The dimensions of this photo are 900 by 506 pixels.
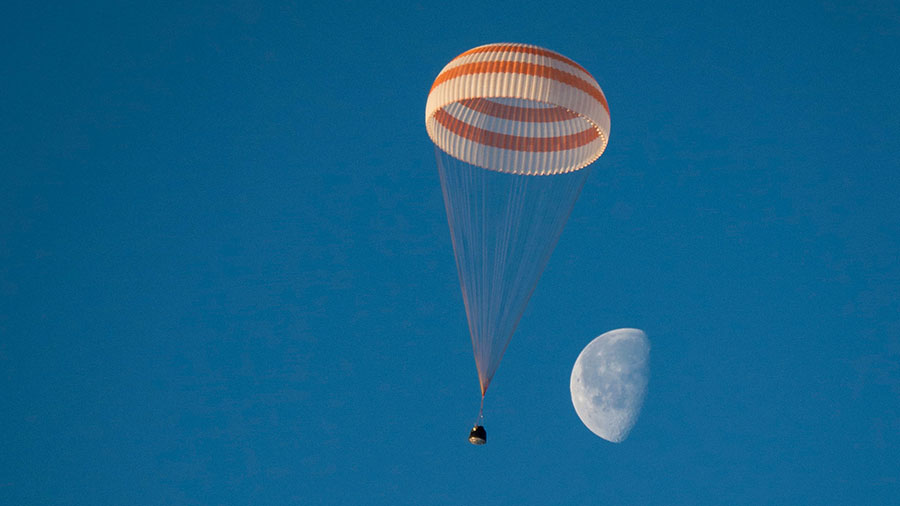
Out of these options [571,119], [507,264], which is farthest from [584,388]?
[571,119]

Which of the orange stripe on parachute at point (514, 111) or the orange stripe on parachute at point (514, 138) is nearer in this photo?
the orange stripe on parachute at point (514, 138)

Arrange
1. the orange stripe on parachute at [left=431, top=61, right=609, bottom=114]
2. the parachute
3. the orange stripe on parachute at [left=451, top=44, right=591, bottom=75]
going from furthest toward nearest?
the parachute, the orange stripe on parachute at [left=451, top=44, right=591, bottom=75], the orange stripe on parachute at [left=431, top=61, right=609, bottom=114]

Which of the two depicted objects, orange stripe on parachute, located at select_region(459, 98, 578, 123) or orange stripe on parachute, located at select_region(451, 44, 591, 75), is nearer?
orange stripe on parachute, located at select_region(451, 44, 591, 75)

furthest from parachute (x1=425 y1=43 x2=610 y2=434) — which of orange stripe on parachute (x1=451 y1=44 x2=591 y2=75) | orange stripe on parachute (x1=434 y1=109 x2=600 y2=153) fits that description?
orange stripe on parachute (x1=451 y1=44 x2=591 y2=75)

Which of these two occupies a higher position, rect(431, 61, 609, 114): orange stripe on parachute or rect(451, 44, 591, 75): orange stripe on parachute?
rect(451, 44, 591, 75): orange stripe on parachute

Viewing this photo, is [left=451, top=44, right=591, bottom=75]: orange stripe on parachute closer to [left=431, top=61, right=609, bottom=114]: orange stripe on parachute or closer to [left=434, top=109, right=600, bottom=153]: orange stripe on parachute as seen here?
[left=431, top=61, right=609, bottom=114]: orange stripe on parachute

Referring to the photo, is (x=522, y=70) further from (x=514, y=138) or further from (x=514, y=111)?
(x=514, y=111)

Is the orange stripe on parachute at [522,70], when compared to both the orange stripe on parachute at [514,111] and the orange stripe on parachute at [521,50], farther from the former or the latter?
the orange stripe on parachute at [514,111]

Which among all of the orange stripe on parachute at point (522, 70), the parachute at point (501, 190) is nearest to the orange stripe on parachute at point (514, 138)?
the parachute at point (501, 190)

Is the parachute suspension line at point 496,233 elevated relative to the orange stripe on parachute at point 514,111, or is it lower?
lower
